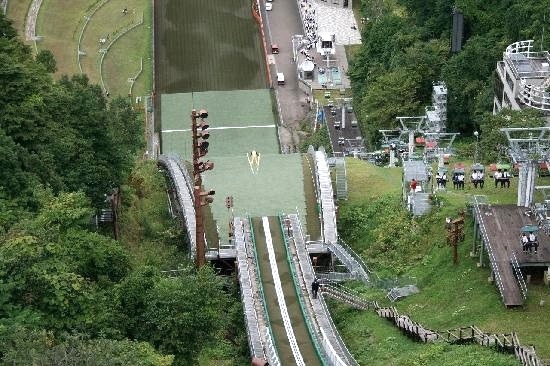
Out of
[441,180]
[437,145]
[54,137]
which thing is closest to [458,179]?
[441,180]

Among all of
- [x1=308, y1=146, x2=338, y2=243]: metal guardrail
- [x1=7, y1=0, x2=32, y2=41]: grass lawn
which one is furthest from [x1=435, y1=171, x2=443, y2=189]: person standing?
[x1=7, y1=0, x2=32, y2=41]: grass lawn

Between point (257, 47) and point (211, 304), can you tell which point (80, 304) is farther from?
point (257, 47)

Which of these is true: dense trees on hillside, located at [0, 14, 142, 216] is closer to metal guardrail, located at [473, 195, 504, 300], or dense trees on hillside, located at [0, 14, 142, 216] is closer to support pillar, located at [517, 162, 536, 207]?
metal guardrail, located at [473, 195, 504, 300]

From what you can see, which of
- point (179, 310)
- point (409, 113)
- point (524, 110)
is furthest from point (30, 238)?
point (409, 113)

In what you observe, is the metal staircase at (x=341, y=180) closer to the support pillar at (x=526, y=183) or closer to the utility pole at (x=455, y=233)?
the utility pole at (x=455, y=233)

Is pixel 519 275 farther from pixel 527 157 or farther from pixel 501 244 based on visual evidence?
pixel 527 157

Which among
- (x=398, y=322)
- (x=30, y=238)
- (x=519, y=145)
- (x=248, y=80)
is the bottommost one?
(x=398, y=322)
